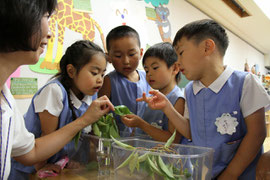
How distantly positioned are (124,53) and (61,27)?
0.51m

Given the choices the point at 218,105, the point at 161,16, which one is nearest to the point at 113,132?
the point at 218,105

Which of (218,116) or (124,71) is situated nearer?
(218,116)

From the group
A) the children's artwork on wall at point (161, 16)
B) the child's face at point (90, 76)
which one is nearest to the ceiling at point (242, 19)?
the children's artwork on wall at point (161, 16)

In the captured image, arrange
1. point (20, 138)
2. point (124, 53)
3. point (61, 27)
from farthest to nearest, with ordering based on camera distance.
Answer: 1. point (61, 27)
2. point (124, 53)
3. point (20, 138)

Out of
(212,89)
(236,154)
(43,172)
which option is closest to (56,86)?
(43,172)

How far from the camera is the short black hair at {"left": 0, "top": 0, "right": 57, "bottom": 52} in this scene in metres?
0.46

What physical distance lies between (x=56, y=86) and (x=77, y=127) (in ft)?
0.68

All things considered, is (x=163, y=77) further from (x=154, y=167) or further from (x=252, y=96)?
(x=154, y=167)

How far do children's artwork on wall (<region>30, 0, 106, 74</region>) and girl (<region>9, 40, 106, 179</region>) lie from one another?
304 mm

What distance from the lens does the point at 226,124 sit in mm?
776

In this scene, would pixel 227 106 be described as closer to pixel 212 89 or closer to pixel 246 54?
pixel 212 89

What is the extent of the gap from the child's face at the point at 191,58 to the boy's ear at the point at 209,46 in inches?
0.6

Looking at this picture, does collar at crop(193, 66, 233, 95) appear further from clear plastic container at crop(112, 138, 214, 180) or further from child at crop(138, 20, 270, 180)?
clear plastic container at crop(112, 138, 214, 180)

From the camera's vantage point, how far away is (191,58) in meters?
0.83
